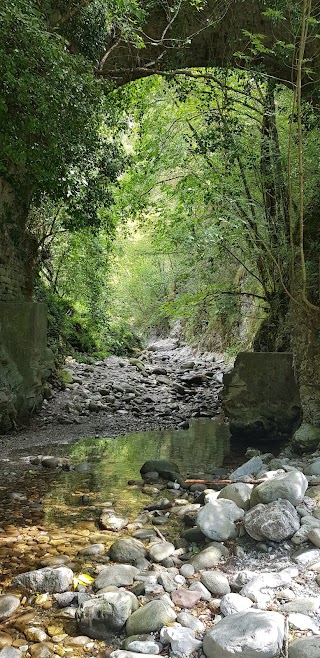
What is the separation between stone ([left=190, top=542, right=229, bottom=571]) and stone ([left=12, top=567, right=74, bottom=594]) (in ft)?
2.28

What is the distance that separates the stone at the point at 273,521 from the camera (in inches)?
112

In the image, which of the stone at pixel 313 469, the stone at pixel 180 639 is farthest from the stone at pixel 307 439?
the stone at pixel 180 639

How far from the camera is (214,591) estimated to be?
8.13ft

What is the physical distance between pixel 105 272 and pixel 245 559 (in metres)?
10.9

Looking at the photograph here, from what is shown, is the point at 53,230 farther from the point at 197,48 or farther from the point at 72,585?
the point at 72,585

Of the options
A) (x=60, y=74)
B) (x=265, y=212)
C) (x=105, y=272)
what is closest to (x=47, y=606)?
(x=60, y=74)

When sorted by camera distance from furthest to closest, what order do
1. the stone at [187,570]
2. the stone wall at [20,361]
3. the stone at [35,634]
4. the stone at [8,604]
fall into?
the stone wall at [20,361] < the stone at [187,570] < the stone at [8,604] < the stone at [35,634]

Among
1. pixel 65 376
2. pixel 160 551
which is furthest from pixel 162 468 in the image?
pixel 65 376

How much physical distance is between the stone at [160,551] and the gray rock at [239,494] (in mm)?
577

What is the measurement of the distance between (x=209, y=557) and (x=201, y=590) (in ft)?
1.24

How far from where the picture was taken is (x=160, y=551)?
118 inches

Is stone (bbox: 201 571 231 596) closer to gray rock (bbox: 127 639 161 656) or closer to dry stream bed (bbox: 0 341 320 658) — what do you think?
dry stream bed (bbox: 0 341 320 658)

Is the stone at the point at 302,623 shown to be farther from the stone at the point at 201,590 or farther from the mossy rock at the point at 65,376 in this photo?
the mossy rock at the point at 65,376

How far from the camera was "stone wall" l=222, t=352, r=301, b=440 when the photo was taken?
20.9 feet
